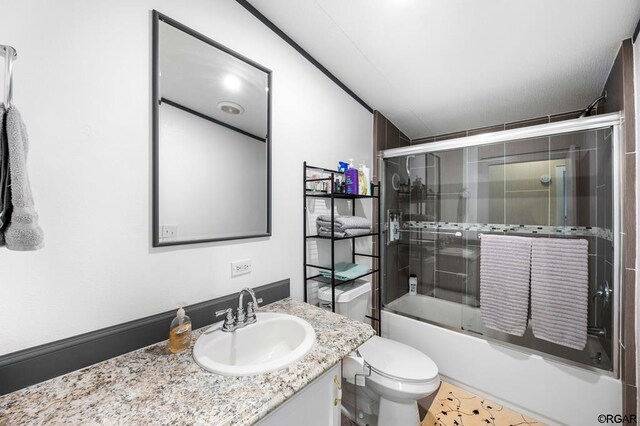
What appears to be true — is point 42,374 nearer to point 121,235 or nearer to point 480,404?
point 121,235

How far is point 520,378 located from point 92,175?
249 cm

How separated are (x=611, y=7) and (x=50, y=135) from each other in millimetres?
2217

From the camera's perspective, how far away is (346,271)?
170cm

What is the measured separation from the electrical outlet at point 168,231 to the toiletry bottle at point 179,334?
0.98 ft

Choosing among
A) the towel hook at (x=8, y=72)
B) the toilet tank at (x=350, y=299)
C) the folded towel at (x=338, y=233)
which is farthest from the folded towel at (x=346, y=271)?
the towel hook at (x=8, y=72)

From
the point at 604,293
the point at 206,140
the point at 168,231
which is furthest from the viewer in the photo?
the point at 604,293

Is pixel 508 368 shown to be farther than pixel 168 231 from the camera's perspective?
Yes

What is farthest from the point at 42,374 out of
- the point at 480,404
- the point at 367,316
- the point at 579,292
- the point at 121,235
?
the point at 579,292

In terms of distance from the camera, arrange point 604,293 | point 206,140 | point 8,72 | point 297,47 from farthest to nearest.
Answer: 1. point 297,47
2. point 604,293
3. point 206,140
4. point 8,72

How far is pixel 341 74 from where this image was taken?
177 centimetres

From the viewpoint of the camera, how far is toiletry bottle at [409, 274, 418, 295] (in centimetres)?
240

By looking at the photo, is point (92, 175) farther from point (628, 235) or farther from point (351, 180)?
point (628, 235)

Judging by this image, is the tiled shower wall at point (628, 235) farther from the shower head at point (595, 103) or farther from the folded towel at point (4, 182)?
the folded towel at point (4, 182)

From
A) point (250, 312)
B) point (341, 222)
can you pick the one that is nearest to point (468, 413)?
point (341, 222)
